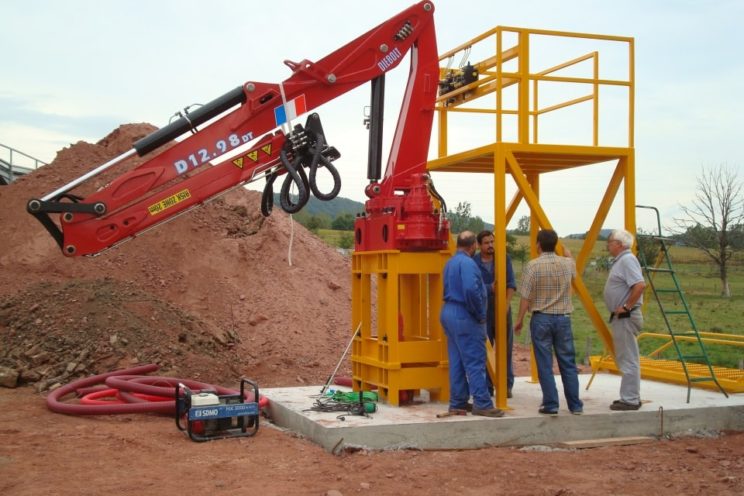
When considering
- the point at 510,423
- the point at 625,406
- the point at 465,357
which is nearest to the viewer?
the point at 510,423

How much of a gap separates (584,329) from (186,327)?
1460cm

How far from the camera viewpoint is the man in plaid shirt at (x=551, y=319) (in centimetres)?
871

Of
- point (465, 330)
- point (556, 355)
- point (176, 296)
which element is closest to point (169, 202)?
point (465, 330)

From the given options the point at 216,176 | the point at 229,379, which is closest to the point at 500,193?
the point at 216,176

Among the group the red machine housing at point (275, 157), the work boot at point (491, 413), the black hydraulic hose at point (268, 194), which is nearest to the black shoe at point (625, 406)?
the work boot at point (491, 413)

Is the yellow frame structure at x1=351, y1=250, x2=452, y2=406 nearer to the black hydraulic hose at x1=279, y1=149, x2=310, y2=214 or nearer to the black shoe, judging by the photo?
the black hydraulic hose at x1=279, y1=149, x2=310, y2=214

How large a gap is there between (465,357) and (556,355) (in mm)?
980

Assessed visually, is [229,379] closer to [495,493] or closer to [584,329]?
[495,493]

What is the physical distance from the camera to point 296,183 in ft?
30.0

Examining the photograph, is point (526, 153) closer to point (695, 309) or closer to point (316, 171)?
point (316, 171)

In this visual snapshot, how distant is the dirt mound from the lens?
12953mm

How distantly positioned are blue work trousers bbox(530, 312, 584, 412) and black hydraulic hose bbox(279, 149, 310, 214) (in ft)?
9.63

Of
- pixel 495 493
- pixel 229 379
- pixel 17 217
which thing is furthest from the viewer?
pixel 17 217

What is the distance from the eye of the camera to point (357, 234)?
10.3 metres
